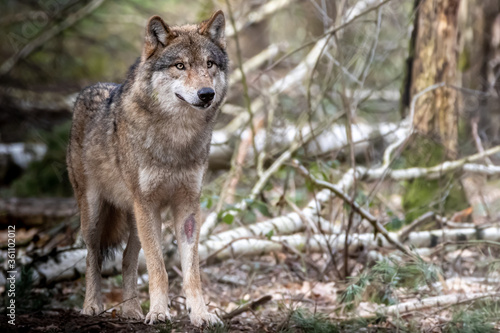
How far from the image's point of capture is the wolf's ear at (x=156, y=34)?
14.3 feet

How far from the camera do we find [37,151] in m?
11.3

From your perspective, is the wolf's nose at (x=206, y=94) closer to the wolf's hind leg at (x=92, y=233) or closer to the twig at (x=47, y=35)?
the wolf's hind leg at (x=92, y=233)

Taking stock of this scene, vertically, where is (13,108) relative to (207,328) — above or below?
above

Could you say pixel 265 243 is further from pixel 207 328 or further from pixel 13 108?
pixel 13 108

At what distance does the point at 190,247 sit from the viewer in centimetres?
441

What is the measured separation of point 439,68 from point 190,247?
4.97m

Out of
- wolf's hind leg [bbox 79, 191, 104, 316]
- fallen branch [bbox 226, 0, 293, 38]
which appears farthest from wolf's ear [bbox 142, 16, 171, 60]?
fallen branch [bbox 226, 0, 293, 38]

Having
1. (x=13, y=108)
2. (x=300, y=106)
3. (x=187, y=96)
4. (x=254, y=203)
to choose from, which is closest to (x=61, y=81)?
(x=13, y=108)

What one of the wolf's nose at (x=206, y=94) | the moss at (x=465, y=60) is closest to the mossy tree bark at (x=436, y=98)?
the moss at (x=465, y=60)

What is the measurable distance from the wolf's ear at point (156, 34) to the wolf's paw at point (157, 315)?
202cm

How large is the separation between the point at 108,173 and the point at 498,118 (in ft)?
33.2

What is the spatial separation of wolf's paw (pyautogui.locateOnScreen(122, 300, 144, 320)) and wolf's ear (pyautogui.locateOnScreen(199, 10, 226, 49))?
2374mm

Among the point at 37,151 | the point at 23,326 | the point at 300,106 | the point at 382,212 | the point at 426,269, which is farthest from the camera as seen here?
the point at 37,151

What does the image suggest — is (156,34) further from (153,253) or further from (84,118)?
(153,253)
